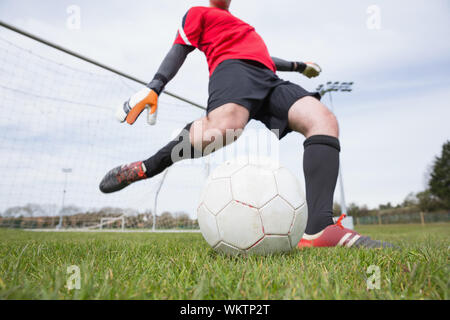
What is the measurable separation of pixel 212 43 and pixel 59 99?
5706 mm

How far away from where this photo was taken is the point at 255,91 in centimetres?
227

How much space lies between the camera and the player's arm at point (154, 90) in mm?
2205

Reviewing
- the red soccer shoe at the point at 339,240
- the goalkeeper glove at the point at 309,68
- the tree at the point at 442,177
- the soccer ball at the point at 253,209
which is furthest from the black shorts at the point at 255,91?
the tree at the point at 442,177

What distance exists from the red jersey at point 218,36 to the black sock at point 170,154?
67 centimetres

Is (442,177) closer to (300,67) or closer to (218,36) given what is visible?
(300,67)

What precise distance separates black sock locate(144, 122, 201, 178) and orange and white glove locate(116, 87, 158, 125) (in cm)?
30

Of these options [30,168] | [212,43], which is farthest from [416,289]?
[30,168]

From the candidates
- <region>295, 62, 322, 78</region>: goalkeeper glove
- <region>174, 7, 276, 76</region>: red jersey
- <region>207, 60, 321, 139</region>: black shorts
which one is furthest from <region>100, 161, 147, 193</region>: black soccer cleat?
<region>295, 62, 322, 78</region>: goalkeeper glove

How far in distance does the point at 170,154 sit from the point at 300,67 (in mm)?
1872

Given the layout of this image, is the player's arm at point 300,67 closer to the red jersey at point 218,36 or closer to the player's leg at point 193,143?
the red jersey at point 218,36

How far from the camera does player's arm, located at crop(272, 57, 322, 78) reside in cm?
320
